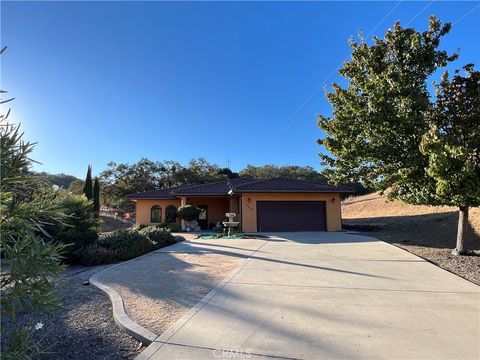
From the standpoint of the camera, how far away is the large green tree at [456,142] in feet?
26.6

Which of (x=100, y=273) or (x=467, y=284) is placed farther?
(x=100, y=273)

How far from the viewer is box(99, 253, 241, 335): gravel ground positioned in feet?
16.5

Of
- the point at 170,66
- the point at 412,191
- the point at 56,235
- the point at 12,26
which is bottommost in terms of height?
the point at 56,235

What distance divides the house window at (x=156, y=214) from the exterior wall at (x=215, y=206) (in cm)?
327

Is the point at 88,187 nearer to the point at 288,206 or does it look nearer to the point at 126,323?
the point at 288,206

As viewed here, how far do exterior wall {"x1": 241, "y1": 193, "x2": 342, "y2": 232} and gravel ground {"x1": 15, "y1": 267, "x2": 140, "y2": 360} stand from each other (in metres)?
14.2

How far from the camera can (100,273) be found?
26.7ft

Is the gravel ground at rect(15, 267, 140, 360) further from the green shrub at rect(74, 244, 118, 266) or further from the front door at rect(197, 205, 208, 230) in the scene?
the front door at rect(197, 205, 208, 230)

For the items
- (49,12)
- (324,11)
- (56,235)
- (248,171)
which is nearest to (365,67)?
(324,11)

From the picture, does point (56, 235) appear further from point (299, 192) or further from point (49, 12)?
point (299, 192)

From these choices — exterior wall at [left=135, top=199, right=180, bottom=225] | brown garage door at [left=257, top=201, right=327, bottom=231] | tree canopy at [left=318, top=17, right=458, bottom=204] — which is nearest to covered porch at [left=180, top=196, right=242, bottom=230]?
exterior wall at [left=135, top=199, right=180, bottom=225]

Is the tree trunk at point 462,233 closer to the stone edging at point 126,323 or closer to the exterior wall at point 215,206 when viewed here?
the stone edging at point 126,323

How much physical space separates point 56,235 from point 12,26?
6.33 metres

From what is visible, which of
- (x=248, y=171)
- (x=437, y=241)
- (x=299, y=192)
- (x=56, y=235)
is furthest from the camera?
(x=248, y=171)
